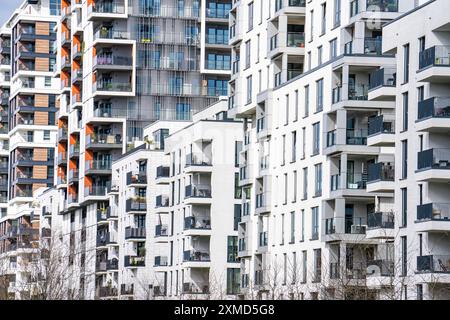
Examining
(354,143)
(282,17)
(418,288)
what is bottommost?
(418,288)

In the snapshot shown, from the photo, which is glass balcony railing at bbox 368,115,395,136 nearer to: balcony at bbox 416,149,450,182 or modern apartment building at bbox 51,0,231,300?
balcony at bbox 416,149,450,182

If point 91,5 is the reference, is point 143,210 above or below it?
below

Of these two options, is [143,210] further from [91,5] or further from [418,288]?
[418,288]

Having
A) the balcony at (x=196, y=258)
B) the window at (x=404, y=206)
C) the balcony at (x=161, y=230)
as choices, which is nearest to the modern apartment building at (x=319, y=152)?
the window at (x=404, y=206)

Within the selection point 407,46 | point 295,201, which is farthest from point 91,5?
point 407,46

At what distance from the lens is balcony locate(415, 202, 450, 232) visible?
69.6 m

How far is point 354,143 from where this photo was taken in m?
87.4

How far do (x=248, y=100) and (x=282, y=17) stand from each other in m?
9.51

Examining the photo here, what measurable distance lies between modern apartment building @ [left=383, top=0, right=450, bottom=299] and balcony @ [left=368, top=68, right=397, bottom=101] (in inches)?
29.4

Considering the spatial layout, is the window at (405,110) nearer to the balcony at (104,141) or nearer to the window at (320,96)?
the window at (320,96)

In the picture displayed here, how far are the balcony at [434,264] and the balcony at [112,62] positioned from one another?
9166 cm

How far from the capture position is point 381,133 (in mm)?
77625

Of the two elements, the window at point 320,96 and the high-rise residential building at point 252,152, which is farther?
the window at point 320,96

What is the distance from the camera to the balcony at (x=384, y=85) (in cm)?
7712
